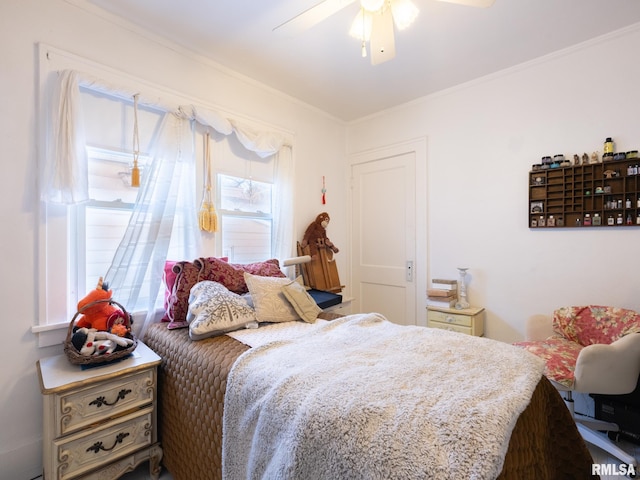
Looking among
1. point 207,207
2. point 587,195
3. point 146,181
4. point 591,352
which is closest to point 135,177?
point 146,181

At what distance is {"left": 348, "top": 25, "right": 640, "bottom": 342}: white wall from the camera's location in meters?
2.05

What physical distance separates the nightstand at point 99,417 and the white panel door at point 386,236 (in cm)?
238

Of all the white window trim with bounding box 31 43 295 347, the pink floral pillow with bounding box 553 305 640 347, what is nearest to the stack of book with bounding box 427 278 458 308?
the pink floral pillow with bounding box 553 305 640 347

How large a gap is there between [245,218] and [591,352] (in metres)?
2.50

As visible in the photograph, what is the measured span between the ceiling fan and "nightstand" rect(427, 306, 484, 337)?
2045 mm

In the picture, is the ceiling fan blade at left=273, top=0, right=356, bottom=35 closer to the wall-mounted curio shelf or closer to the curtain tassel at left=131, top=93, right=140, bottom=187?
the curtain tassel at left=131, top=93, right=140, bottom=187

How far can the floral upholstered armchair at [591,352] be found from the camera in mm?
1606

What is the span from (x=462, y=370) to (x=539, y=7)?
216 centimetres

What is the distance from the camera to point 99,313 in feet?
5.32

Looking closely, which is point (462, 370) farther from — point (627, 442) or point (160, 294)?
point (160, 294)

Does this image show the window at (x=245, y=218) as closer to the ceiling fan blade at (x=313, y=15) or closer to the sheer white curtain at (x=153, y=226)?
the sheer white curtain at (x=153, y=226)

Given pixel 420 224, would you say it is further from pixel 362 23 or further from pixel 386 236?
pixel 362 23

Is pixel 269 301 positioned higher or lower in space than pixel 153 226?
lower

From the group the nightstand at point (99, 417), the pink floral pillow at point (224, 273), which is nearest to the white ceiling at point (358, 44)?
the pink floral pillow at point (224, 273)
